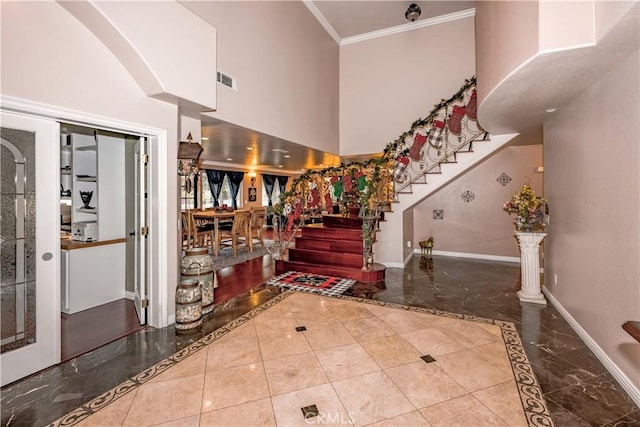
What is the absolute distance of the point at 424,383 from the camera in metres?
2.44

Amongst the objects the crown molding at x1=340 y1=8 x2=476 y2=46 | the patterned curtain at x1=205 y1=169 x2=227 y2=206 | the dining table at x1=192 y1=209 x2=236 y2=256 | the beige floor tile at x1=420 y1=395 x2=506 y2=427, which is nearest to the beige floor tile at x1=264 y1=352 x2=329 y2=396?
the beige floor tile at x1=420 y1=395 x2=506 y2=427

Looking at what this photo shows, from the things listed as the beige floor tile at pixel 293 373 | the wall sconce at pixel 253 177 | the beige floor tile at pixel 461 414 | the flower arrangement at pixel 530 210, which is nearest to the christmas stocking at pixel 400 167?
the flower arrangement at pixel 530 210

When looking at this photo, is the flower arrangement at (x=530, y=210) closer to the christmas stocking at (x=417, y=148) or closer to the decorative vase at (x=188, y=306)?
→ the christmas stocking at (x=417, y=148)

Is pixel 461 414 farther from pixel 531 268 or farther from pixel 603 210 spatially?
pixel 531 268

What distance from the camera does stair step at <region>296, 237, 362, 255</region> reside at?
19.3 ft

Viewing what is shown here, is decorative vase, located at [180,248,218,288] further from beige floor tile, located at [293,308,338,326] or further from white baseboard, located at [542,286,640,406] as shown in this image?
white baseboard, located at [542,286,640,406]

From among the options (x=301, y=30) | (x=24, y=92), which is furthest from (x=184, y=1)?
(x=301, y=30)

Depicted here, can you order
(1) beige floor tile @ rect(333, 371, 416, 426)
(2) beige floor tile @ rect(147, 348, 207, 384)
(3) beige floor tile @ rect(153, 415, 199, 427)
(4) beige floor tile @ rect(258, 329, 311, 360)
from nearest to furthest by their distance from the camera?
(3) beige floor tile @ rect(153, 415, 199, 427) < (1) beige floor tile @ rect(333, 371, 416, 426) < (2) beige floor tile @ rect(147, 348, 207, 384) < (4) beige floor tile @ rect(258, 329, 311, 360)

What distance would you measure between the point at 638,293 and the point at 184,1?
5.36 meters

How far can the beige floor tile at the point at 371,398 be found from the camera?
2.10 meters

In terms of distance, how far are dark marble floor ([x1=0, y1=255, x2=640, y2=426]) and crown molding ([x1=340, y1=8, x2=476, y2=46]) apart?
5.97 m

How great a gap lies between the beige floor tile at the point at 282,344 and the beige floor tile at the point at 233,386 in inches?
9.2

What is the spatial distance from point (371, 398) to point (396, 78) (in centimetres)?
725

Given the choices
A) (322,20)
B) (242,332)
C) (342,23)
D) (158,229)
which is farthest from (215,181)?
(242,332)
